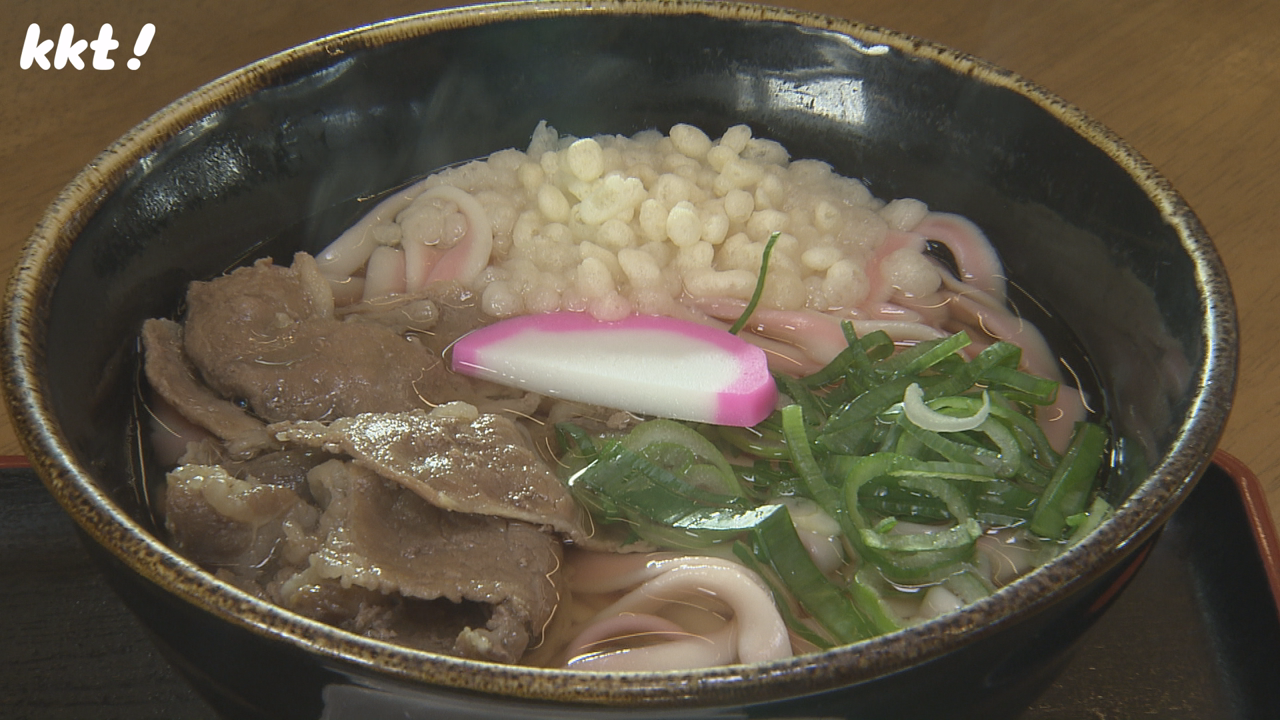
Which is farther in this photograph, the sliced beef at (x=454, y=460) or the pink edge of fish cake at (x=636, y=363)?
the pink edge of fish cake at (x=636, y=363)

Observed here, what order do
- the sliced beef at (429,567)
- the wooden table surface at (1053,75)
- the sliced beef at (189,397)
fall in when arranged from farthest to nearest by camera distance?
1. the wooden table surface at (1053,75)
2. the sliced beef at (189,397)
3. the sliced beef at (429,567)

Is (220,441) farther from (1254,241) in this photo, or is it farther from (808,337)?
(1254,241)

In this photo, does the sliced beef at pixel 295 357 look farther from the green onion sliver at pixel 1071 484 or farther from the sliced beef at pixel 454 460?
the green onion sliver at pixel 1071 484

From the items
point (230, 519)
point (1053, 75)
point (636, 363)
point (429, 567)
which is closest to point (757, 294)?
point (636, 363)

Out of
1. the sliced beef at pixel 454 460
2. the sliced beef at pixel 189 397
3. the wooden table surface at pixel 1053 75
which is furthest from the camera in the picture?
the wooden table surface at pixel 1053 75

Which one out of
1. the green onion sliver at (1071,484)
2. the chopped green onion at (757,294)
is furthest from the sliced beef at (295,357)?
the green onion sliver at (1071,484)

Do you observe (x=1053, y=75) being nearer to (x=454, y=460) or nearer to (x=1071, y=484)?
(x=1071, y=484)

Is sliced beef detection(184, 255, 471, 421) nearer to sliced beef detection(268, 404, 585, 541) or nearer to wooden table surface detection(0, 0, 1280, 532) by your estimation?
sliced beef detection(268, 404, 585, 541)
